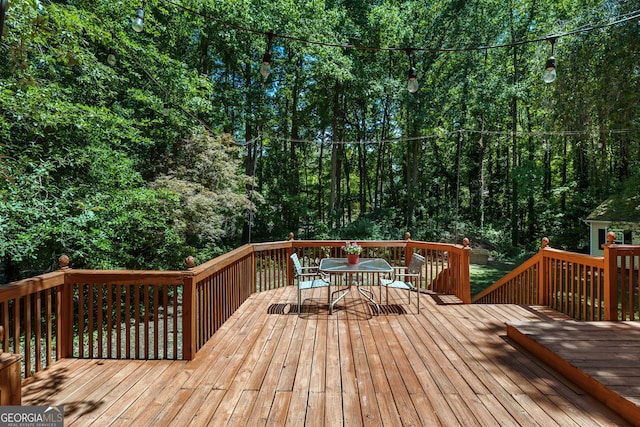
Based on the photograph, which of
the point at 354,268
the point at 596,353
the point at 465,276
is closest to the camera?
the point at 596,353

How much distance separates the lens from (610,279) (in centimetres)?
353

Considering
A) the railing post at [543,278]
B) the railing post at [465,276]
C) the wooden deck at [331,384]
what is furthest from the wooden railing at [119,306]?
the railing post at [543,278]

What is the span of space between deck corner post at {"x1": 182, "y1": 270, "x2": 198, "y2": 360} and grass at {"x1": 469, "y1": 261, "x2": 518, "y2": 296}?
830cm

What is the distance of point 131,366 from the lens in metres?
2.80

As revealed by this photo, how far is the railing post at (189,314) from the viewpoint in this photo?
2883 mm

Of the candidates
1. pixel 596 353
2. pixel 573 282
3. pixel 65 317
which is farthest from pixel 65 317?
pixel 573 282

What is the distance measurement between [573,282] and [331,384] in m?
3.18

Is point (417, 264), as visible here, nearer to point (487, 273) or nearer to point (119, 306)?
point (119, 306)

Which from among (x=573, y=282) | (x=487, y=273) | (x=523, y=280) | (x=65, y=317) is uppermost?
(x=573, y=282)

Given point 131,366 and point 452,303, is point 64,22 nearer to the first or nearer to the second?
point 131,366

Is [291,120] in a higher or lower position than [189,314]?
higher

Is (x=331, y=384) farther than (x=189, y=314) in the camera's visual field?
No

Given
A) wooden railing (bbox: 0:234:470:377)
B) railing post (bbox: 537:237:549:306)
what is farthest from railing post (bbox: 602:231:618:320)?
wooden railing (bbox: 0:234:470:377)

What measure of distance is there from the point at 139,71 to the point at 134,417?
876 centimetres
